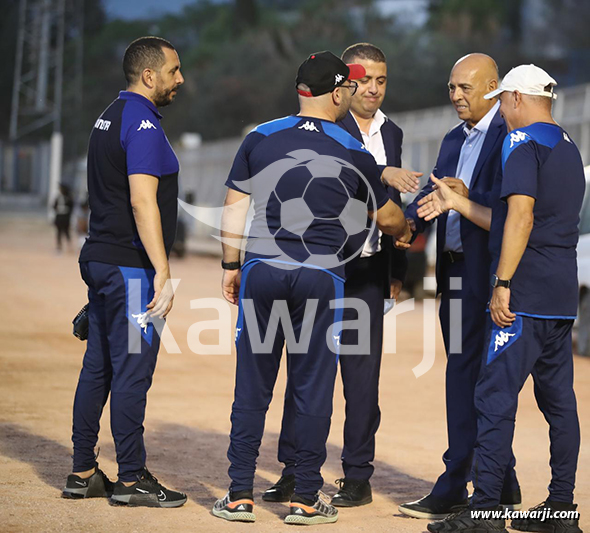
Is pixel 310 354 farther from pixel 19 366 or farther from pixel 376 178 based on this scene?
pixel 19 366

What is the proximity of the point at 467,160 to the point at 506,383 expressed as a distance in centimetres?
134

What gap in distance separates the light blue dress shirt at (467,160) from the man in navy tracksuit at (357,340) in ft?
1.28

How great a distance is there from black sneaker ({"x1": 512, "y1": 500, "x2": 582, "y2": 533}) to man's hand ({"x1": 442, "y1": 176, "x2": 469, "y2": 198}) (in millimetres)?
1631

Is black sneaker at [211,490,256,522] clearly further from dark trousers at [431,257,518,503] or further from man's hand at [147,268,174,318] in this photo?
dark trousers at [431,257,518,503]

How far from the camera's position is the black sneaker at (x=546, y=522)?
5.28 meters

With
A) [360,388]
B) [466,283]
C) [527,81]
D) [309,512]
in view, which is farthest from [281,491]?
[527,81]

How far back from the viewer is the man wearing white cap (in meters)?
5.01

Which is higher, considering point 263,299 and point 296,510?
point 263,299

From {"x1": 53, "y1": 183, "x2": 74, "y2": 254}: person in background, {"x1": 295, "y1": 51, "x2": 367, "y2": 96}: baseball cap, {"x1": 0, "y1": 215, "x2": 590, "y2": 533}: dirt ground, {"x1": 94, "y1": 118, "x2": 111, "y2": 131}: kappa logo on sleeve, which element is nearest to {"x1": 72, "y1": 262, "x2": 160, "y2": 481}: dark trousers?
{"x1": 0, "y1": 215, "x2": 590, "y2": 533}: dirt ground

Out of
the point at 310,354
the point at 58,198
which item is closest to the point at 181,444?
the point at 310,354

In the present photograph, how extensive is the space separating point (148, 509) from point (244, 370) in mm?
883

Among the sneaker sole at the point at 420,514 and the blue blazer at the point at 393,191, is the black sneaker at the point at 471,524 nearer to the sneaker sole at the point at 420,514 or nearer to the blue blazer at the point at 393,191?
the sneaker sole at the point at 420,514

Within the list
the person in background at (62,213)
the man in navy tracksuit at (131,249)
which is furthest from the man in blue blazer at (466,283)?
the person in background at (62,213)

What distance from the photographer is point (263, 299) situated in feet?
17.3
